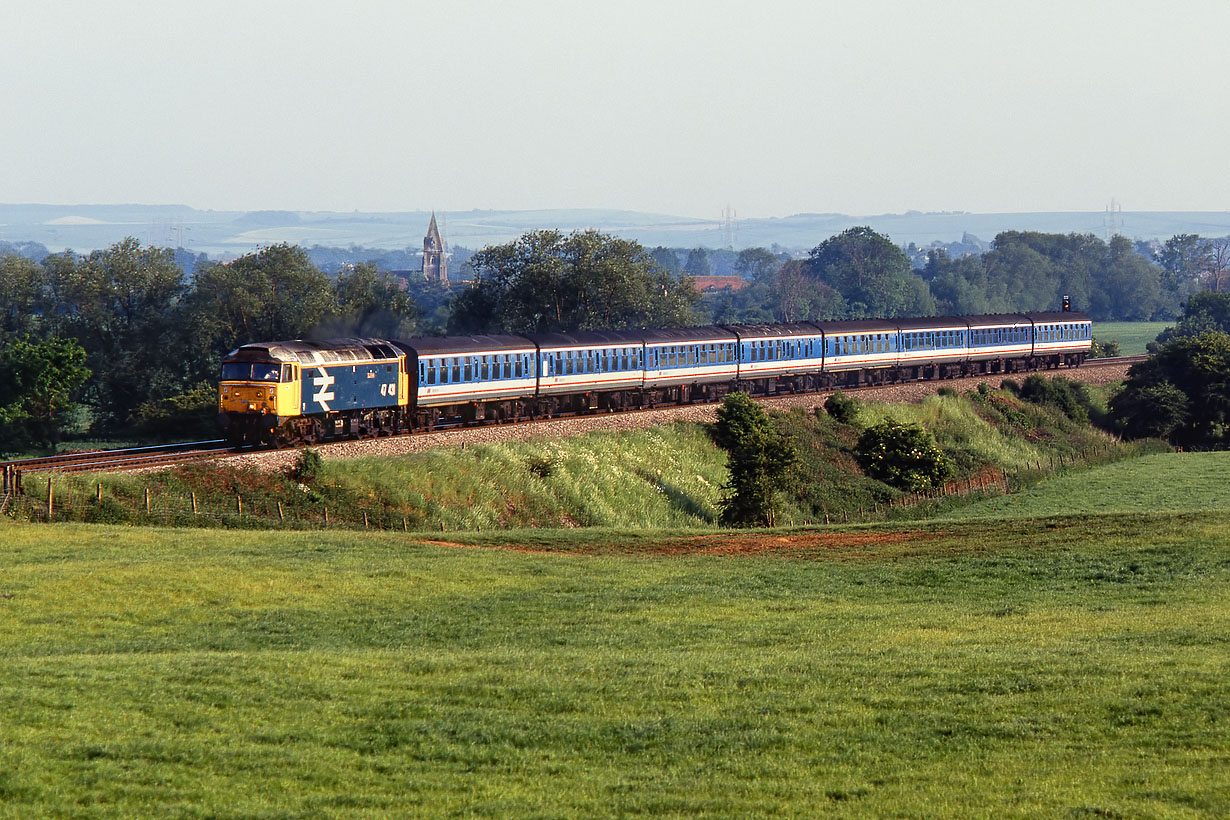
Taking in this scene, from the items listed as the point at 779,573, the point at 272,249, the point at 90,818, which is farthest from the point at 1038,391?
the point at 90,818

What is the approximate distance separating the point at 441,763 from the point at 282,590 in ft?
47.7

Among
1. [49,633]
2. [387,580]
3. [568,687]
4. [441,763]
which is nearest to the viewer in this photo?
[441,763]

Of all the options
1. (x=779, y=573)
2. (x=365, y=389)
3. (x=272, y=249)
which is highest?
(x=272, y=249)

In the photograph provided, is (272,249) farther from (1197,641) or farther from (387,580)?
(1197,641)

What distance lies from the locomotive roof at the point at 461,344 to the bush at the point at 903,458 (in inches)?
794

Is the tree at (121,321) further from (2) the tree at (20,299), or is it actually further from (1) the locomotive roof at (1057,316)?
(1) the locomotive roof at (1057,316)

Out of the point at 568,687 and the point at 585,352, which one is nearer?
the point at 568,687

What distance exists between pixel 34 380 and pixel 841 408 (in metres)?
42.2

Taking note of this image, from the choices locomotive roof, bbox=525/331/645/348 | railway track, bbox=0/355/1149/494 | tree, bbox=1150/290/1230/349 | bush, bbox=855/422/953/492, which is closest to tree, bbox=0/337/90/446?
railway track, bbox=0/355/1149/494

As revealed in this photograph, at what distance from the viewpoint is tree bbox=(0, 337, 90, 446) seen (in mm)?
61863

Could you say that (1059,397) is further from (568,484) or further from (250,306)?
(250,306)

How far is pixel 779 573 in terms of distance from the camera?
36.5 m

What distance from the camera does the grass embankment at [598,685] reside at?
52.5 feet

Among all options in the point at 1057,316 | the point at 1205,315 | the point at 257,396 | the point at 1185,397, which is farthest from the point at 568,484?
the point at 1205,315
